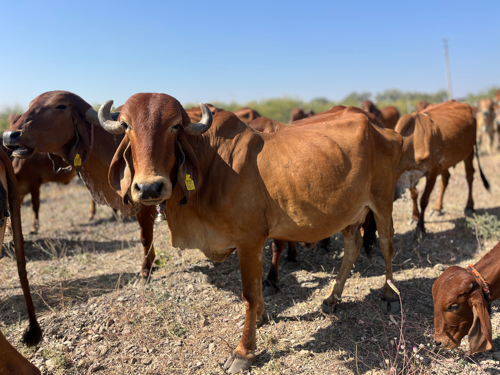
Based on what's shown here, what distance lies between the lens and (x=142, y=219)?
505cm

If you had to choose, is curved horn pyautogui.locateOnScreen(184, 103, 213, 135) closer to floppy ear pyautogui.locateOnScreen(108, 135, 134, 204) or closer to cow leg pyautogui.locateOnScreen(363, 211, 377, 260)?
floppy ear pyautogui.locateOnScreen(108, 135, 134, 204)

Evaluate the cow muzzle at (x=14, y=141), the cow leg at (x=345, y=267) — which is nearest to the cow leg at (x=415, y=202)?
the cow leg at (x=345, y=267)

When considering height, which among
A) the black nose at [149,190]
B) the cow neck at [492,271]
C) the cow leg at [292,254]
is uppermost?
the black nose at [149,190]

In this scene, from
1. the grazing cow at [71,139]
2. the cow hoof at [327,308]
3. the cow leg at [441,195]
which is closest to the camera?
the grazing cow at [71,139]

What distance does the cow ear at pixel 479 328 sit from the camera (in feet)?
9.64

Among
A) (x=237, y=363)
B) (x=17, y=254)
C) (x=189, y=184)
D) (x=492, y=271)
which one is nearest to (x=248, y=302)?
(x=237, y=363)

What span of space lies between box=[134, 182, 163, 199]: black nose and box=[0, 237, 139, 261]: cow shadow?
406 centimetres

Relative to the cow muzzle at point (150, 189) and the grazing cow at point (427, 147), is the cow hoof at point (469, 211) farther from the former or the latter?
the cow muzzle at point (150, 189)

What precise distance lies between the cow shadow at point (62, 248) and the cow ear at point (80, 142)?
2.27 metres

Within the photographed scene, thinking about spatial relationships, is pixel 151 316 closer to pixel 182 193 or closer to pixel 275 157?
pixel 182 193

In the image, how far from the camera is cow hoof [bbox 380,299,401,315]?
4.31 meters

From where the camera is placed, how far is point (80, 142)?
15.0 ft

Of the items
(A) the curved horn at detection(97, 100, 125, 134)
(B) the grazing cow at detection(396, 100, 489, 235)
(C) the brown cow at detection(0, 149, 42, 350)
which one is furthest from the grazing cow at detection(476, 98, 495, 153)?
(C) the brown cow at detection(0, 149, 42, 350)

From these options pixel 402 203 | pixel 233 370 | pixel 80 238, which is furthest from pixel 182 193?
pixel 402 203
